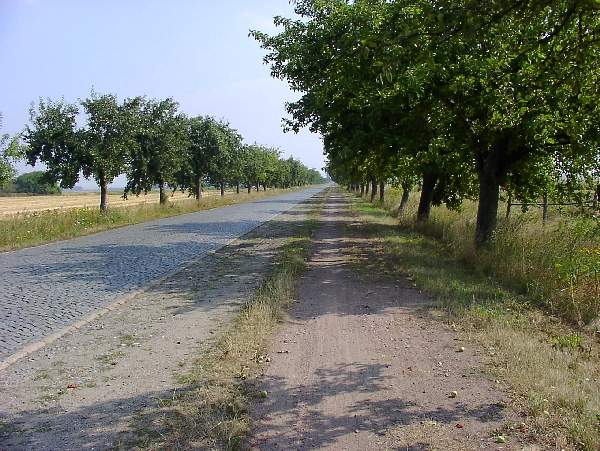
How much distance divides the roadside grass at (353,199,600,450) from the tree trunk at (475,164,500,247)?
132 cm

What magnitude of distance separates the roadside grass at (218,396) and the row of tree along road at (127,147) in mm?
15821

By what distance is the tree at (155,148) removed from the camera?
31.3 m

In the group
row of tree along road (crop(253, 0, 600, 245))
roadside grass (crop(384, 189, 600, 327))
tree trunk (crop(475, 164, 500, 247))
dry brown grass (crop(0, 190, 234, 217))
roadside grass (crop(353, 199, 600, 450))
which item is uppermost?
row of tree along road (crop(253, 0, 600, 245))

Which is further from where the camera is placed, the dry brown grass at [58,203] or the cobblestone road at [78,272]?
the dry brown grass at [58,203]

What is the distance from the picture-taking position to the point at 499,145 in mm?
12742

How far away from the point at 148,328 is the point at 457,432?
4.75 m

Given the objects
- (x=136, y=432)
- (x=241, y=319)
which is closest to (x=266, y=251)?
(x=241, y=319)

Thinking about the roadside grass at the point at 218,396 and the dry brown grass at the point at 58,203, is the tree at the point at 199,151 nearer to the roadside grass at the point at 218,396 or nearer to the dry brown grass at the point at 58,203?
the dry brown grass at the point at 58,203

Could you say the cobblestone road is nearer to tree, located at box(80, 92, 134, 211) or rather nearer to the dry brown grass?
→ tree, located at box(80, 92, 134, 211)

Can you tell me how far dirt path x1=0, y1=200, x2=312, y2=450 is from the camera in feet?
13.9

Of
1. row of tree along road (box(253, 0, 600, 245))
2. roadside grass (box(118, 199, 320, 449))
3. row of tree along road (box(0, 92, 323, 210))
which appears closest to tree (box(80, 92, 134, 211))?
row of tree along road (box(0, 92, 323, 210))

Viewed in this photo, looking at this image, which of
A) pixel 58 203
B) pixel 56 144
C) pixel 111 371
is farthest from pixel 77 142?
pixel 58 203

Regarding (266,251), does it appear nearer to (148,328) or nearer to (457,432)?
(148,328)

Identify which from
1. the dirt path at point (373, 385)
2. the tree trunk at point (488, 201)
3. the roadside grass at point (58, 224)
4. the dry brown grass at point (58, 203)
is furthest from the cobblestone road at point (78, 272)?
the dry brown grass at point (58, 203)
